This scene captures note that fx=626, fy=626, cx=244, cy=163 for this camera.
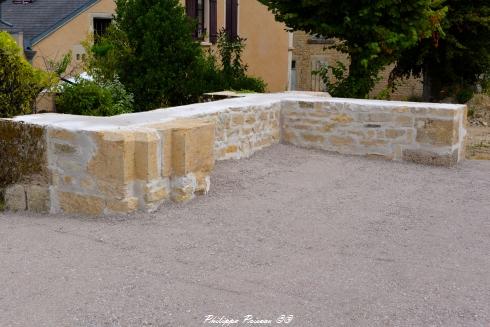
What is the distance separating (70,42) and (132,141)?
12576mm

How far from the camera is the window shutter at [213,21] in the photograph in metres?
17.5

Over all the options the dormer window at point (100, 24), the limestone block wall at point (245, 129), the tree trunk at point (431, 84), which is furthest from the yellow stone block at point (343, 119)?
the dormer window at point (100, 24)

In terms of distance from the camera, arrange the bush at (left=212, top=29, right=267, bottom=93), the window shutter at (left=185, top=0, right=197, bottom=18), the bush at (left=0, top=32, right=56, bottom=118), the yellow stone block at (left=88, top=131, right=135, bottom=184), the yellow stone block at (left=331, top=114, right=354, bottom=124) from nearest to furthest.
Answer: the yellow stone block at (left=88, top=131, right=135, bottom=184) < the bush at (left=0, top=32, right=56, bottom=118) < the yellow stone block at (left=331, top=114, right=354, bottom=124) < the bush at (left=212, top=29, right=267, bottom=93) < the window shutter at (left=185, top=0, right=197, bottom=18)

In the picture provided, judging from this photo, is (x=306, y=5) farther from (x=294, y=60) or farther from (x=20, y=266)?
(x=294, y=60)

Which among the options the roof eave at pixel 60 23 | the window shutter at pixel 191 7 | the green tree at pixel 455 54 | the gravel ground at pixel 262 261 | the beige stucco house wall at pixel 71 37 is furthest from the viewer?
the window shutter at pixel 191 7

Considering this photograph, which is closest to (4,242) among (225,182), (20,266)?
(20,266)

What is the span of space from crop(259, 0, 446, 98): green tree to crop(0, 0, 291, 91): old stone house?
305 centimetres

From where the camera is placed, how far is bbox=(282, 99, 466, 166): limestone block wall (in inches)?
301

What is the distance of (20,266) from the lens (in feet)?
12.8

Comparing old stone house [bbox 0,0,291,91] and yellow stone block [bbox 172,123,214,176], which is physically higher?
old stone house [bbox 0,0,291,91]

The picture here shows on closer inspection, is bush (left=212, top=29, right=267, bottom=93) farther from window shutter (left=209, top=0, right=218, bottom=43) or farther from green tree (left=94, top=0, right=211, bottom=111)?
window shutter (left=209, top=0, right=218, bottom=43)

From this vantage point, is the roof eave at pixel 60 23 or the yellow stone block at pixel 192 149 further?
the roof eave at pixel 60 23

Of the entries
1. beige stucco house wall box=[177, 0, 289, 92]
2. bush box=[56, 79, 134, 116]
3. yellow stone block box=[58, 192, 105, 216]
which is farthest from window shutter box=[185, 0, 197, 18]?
yellow stone block box=[58, 192, 105, 216]

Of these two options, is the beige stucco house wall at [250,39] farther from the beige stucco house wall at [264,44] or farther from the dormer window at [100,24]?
the dormer window at [100,24]
